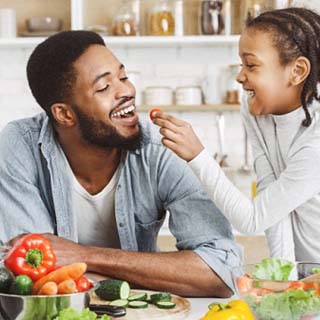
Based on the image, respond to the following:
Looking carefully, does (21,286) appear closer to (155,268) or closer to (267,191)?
(155,268)

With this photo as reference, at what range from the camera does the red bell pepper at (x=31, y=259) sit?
163cm

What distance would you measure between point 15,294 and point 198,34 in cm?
280

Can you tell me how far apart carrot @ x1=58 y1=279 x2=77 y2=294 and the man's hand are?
436 millimetres

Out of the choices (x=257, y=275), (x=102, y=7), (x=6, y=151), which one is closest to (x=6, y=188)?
(x=6, y=151)

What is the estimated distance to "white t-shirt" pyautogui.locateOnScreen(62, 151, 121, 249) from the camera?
2279mm

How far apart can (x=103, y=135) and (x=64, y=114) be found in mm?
168

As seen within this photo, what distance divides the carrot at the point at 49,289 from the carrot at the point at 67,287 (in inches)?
0.4

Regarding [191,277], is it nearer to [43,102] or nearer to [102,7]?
[43,102]

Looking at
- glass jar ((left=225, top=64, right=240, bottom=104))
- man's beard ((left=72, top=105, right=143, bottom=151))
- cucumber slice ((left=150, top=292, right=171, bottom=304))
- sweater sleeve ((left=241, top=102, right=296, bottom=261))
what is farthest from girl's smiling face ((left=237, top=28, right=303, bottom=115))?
glass jar ((left=225, top=64, right=240, bottom=104))

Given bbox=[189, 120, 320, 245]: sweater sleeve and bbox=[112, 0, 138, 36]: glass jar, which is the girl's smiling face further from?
bbox=[112, 0, 138, 36]: glass jar

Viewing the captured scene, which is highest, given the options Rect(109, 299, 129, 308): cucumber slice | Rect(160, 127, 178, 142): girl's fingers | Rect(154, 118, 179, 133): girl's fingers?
Rect(154, 118, 179, 133): girl's fingers

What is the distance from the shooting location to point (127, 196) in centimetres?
222

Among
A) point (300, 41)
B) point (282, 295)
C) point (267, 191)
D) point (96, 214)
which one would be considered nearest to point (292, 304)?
point (282, 295)

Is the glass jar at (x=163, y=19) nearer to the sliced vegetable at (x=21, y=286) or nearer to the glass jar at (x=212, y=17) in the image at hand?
the glass jar at (x=212, y=17)
